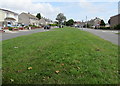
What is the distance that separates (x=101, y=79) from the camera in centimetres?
347

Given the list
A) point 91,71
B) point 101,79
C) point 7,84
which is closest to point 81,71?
point 91,71

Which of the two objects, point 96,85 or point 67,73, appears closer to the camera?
point 96,85

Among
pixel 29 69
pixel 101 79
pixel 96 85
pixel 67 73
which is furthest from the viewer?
pixel 29 69

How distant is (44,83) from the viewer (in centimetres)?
323

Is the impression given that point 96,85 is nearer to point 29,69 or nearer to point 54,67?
point 54,67

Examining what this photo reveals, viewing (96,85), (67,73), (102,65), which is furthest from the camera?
(102,65)

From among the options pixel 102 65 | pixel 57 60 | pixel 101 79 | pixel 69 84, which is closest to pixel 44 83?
pixel 69 84

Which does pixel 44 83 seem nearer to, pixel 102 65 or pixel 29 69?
pixel 29 69

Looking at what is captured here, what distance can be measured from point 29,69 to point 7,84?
101cm

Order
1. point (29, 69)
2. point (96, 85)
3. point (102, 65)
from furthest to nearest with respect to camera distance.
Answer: point (102, 65)
point (29, 69)
point (96, 85)

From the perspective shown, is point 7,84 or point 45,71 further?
point 45,71

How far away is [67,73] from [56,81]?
23.6 inches

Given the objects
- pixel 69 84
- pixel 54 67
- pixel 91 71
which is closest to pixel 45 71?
pixel 54 67

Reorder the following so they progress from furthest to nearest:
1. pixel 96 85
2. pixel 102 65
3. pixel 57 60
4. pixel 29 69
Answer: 1. pixel 57 60
2. pixel 102 65
3. pixel 29 69
4. pixel 96 85
